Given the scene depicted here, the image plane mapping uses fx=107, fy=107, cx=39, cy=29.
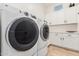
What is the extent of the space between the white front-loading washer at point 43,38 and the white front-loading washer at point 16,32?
0.31ft

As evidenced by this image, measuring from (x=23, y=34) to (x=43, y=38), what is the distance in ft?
0.98

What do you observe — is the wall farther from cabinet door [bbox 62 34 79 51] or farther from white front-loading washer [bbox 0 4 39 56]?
cabinet door [bbox 62 34 79 51]

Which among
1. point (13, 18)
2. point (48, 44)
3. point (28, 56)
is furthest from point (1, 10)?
point (48, 44)

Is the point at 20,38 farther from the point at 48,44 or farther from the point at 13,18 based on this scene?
the point at 48,44

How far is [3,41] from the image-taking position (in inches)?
36.7

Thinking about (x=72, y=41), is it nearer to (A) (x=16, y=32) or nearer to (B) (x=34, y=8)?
(B) (x=34, y=8)

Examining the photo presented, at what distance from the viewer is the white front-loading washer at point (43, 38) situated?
3.91ft

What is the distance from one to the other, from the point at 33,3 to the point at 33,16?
186 mm

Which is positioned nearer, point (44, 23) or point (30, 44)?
point (30, 44)

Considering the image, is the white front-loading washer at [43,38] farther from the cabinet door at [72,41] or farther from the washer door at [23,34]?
the cabinet door at [72,41]

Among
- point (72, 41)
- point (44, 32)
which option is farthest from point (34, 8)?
point (72, 41)

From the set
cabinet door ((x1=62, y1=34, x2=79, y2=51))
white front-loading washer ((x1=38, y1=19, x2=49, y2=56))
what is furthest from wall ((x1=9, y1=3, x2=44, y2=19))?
cabinet door ((x1=62, y1=34, x2=79, y2=51))

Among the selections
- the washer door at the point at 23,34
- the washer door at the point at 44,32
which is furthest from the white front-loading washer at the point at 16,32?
the washer door at the point at 44,32

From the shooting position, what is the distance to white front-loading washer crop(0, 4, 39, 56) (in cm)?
93
